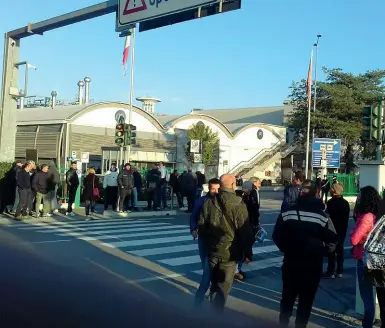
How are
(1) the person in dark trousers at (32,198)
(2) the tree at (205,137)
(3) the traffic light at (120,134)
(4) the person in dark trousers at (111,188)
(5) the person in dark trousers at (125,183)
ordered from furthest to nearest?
1. (2) the tree at (205,137)
2. (3) the traffic light at (120,134)
3. (4) the person in dark trousers at (111,188)
4. (5) the person in dark trousers at (125,183)
5. (1) the person in dark trousers at (32,198)

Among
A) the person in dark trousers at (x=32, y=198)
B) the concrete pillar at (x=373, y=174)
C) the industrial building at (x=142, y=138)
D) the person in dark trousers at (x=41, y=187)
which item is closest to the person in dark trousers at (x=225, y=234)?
the concrete pillar at (x=373, y=174)

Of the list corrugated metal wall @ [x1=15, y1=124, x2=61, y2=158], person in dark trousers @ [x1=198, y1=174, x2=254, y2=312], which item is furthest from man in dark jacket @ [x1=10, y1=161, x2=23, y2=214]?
corrugated metal wall @ [x1=15, y1=124, x2=61, y2=158]

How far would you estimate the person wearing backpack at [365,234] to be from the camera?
5.66 m

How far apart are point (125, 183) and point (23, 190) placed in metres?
3.75

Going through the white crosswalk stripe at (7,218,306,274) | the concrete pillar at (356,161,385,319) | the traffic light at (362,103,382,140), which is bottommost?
the white crosswalk stripe at (7,218,306,274)

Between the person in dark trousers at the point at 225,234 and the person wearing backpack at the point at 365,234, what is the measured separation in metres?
1.16

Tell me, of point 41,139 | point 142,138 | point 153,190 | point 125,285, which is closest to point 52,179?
point 153,190

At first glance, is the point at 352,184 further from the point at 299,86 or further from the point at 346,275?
the point at 346,275

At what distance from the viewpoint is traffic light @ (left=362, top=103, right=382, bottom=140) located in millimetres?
10758

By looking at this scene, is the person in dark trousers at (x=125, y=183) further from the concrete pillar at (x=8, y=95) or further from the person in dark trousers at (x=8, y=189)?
the concrete pillar at (x=8, y=95)

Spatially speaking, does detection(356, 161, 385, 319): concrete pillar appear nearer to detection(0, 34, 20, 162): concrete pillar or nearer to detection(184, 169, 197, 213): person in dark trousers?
detection(184, 169, 197, 213): person in dark trousers

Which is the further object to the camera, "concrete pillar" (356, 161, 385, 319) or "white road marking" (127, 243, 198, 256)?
"white road marking" (127, 243, 198, 256)

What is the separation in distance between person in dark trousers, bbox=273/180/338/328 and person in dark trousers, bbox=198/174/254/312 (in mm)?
455

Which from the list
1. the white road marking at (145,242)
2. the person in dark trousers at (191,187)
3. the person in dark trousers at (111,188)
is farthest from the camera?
the person in dark trousers at (191,187)
